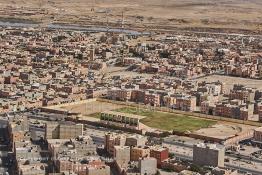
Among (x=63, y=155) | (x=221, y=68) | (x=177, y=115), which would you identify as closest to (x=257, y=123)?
(x=177, y=115)

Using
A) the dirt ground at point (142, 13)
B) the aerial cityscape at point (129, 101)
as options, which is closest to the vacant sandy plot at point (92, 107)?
the aerial cityscape at point (129, 101)

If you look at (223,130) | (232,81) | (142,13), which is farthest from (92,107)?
(142,13)

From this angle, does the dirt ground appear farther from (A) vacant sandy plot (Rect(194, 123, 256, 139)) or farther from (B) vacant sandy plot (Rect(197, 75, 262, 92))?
(A) vacant sandy plot (Rect(194, 123, 256, 139))

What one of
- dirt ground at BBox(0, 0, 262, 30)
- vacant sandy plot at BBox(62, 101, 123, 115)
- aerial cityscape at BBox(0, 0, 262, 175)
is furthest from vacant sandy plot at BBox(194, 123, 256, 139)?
dirt ground at BBox(0, 0, 262, 30)

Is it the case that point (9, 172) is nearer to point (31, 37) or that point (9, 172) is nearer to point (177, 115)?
point (177, 115)

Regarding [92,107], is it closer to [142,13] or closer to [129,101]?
[129,101]
